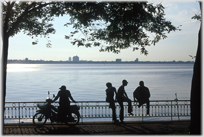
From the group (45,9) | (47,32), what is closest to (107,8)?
(45,9)

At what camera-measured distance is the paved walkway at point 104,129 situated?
11289mm

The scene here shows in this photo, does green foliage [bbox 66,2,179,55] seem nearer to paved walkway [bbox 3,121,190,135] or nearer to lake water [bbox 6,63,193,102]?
paved walkway [bbox 3,121,190,135]

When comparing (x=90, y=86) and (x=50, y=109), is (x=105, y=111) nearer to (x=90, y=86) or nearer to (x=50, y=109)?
(x=50, y=109)

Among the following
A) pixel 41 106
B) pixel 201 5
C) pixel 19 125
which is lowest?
pixel 19 125

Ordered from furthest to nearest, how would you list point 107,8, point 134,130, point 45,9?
point 45,9, point 134,130, point 107,8

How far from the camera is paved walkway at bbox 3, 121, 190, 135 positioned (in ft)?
37.0

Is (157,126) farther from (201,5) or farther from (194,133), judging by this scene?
(201,5)

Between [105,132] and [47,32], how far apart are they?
5695 mm

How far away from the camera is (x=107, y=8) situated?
1085cm

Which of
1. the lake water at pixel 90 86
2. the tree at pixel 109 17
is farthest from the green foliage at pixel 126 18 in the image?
the lake water at pixel 90 86

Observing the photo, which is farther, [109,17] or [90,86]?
[90,86]

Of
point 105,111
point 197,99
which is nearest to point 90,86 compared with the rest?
point 105,111

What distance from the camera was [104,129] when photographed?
11.9m

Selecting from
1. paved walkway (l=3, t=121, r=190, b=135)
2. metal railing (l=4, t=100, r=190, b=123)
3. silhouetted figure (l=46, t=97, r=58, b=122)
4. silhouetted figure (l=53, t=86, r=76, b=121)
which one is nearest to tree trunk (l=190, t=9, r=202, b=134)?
paved walkway (l=3, t=121, r=190, b=135)
